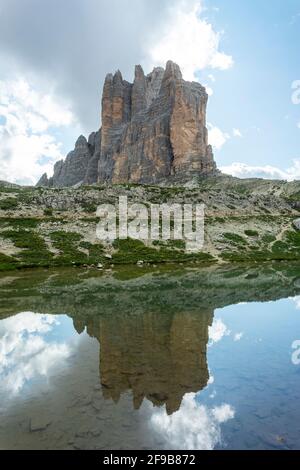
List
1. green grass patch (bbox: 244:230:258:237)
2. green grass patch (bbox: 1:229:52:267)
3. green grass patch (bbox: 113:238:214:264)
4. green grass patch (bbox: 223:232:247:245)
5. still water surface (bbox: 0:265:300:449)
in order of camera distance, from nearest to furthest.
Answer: still water surface (bbox: 0:265:300:449), green grass patch (bbox: 1:229:52:267), green grass patch (bbox: 113:238:214:264), green grass patch (bbox: 223:232:247:245), green grass patch (bbox: 244:230:258:237)

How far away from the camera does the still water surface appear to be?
981 centimetres

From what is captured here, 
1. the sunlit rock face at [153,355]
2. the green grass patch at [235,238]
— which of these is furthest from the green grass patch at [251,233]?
the sunlit rock face at [153,355]

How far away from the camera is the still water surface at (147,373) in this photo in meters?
9.81

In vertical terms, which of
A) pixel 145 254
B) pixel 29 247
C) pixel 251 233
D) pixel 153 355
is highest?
pixel 251 233

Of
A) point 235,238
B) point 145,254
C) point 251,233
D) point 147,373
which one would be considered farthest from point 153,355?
point 251,233

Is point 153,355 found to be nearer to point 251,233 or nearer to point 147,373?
point 147,373

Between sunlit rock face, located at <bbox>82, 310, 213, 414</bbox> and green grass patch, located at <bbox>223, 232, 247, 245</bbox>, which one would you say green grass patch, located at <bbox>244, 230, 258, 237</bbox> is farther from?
sunlit rock face, located at <bbox>82, 310, 213, 414</bbox>

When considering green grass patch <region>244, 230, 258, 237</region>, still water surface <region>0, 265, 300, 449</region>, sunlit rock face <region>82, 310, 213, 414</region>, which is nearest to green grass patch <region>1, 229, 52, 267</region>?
still water surface <region>0, 265, 300, 449</region>

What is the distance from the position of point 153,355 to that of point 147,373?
2.07 meters

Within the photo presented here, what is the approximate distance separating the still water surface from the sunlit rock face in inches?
1.8

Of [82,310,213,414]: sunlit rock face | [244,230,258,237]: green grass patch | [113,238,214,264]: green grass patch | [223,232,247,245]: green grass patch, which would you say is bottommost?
[82,310,213,414]: sunlit rock face

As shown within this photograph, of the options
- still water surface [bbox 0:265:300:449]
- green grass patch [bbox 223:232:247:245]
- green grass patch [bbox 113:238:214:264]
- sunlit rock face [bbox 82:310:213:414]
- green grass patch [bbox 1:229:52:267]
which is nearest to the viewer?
still water surface [bbox 0:265:300:449]

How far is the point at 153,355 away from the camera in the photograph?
15750mm
